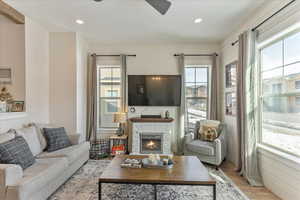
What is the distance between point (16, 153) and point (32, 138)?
0.77m

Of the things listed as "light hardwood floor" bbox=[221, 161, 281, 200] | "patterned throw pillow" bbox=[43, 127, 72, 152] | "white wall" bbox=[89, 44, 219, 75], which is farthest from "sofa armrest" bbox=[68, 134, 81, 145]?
"light hardwood floor" bbox=[221, 161, 281, 200]

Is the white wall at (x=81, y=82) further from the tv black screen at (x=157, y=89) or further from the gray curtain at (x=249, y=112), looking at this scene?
the gray curtain at (x=249, y=112)

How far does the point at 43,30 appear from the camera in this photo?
3916 millimetres

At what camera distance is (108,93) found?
16.2 feet

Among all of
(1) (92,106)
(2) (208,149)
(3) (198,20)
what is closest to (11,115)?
(1) (92,106)

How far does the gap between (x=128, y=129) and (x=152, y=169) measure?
2321 millimetres

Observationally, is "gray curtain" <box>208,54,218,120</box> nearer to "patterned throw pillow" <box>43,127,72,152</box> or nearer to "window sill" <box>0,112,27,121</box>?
"patterned throw pillow" <box>43,127,72,152</box>

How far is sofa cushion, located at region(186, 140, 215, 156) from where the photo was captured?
3480mm

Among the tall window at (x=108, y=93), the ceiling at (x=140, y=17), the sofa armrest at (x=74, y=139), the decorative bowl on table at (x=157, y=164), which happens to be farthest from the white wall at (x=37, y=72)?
the decorative bowl on table at (x=157, y=164)

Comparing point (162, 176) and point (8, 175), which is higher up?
point (8, 175)

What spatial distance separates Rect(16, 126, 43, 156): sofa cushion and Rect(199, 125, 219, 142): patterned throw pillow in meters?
3.27

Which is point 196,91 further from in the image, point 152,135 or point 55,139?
point 55,139

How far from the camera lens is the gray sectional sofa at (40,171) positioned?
183cm

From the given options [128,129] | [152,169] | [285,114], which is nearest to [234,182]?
[285,114]
